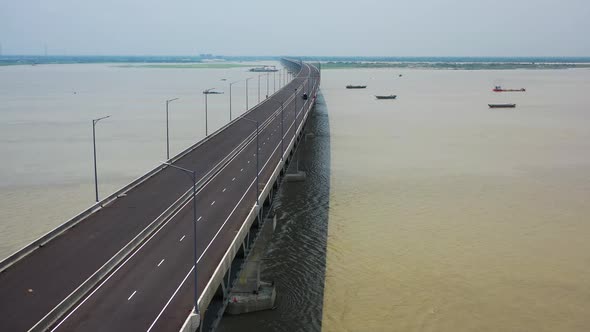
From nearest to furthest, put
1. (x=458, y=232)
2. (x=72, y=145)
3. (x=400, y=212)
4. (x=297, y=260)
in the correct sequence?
(x=297, y=260), (x=458, y=232), (x=400, y=212), (x=72, y=145)

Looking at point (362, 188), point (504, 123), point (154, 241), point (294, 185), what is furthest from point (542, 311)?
point (504, 123)

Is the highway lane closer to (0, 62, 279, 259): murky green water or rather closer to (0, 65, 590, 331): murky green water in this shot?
(0, 65, 590, 331): murky green water

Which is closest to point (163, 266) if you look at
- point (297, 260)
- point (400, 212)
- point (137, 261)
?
point (137, 261)

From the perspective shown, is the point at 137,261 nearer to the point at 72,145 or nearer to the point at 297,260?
Answer: the point at 297,260

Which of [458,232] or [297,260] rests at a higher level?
[458,232]

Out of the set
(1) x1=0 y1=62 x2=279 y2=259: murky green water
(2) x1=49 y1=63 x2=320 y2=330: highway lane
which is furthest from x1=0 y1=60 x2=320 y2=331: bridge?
(1) x1=0 y1=62 x2=279 y2=259: murky green water

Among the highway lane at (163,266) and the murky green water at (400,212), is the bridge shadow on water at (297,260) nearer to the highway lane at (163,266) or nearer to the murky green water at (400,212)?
the murky green water at (400,212)

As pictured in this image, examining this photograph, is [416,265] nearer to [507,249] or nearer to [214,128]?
[507,249]
